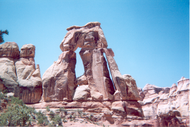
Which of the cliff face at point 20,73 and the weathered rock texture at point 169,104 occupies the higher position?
the cliff face at point 20,73

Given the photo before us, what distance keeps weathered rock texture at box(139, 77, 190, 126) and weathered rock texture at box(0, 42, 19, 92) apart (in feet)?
37.3

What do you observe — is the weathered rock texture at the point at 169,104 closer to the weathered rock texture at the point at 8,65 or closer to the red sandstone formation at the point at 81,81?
the red sandstone formation at the point at 81,81

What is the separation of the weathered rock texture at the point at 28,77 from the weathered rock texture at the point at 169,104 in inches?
381

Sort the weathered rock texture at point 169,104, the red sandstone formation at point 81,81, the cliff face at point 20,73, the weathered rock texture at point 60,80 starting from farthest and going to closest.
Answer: the cliff face at point 20,73 → the weathered rock texture at point 60,80 → the red sandstone formation at point 81,81 → the weathered rock texture at point 169,104

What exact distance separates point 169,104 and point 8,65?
1333 cm

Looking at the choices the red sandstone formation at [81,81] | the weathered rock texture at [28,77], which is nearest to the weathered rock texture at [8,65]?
the red sandstone formation at [81,81]

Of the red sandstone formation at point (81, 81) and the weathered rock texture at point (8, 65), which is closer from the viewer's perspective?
the red sandstone formation at point (81, 81)

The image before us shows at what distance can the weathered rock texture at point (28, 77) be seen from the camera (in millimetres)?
16422

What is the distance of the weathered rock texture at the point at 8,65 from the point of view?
1608cm

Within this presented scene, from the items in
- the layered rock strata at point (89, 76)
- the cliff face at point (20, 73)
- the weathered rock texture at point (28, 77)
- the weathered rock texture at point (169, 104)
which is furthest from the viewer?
the weathered rock texture at point (28, 77)

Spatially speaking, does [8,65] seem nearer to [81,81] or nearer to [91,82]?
[81,81]

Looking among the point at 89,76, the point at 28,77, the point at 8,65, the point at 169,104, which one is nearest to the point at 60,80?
the point at 89,76

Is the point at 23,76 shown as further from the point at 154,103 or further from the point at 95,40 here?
the point at 154,103

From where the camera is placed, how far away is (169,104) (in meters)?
11.0
